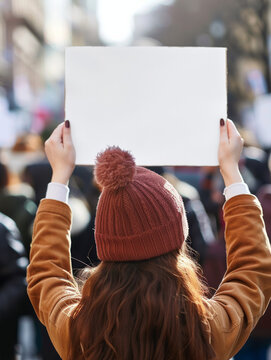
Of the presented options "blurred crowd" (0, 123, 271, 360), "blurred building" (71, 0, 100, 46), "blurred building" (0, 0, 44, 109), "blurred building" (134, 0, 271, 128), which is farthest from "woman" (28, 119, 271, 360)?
"blurred building" (71, 0, 100, 46)

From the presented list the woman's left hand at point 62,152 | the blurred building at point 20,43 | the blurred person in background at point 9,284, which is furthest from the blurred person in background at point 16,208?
the blurred building at point 20,43

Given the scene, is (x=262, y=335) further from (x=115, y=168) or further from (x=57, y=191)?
(x=115, y=168)

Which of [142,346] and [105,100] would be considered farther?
[105,100]

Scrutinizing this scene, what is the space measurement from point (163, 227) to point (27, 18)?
1816 inches

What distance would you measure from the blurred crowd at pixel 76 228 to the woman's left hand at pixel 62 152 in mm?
512

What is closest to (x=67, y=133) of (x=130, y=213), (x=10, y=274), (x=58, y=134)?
(x=58, y=134)

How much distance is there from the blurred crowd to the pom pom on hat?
1.96 ft

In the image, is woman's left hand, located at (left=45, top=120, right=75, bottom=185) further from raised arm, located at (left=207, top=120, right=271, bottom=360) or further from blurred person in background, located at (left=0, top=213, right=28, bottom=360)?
blurred person in background, located at (left=0, top=213, right=28, bottom=360)

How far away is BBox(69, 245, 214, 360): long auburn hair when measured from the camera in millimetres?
1782

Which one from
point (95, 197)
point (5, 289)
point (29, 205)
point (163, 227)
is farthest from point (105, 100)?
point (29, 205)

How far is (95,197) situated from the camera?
14.2 ft

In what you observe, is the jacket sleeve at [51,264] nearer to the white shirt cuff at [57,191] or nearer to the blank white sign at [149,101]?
the white shirt cuff at [57,191]

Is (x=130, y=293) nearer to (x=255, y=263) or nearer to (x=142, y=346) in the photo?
(x=142, y=346)

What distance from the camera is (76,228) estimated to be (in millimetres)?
3938
